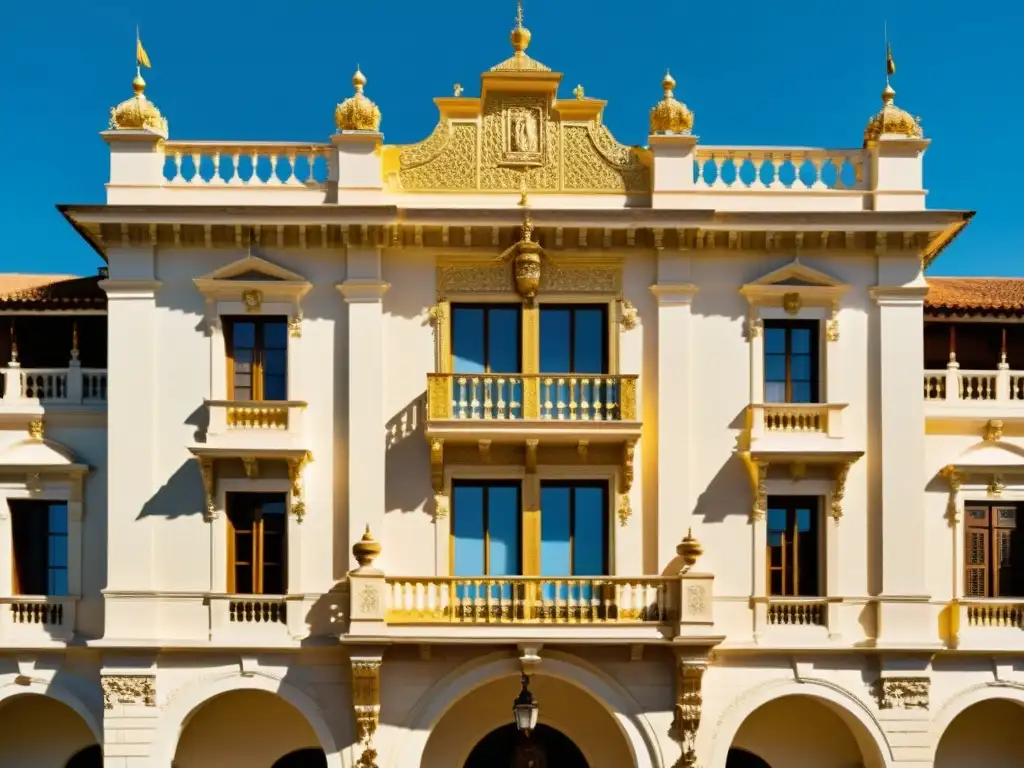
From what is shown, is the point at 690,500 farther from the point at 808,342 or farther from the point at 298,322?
the point at 298,322

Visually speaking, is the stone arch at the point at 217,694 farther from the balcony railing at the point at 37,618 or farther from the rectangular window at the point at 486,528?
the rectangular window at the point at 486,528

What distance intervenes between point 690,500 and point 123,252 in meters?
11.1

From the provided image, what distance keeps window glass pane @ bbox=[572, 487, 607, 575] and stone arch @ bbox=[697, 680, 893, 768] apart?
11.0ft

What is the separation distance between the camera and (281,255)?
73.3ft

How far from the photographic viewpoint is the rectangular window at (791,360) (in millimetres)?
22656

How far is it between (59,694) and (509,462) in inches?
356

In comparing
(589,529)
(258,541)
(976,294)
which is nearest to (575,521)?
(589,529)

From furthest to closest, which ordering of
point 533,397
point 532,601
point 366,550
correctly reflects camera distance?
point 533,397 → point 532,601 → point 366,550

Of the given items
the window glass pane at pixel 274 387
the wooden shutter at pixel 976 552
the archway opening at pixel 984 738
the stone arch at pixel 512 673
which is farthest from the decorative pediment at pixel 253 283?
the archway opening at pixel 984 738

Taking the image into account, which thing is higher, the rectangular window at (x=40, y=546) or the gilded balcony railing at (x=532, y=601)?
the rectangular window at (x=40, y=546)

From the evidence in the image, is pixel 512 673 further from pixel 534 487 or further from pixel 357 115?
pixel 357 115

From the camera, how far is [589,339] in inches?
893

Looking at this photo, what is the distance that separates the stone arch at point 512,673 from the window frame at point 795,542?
336 cm

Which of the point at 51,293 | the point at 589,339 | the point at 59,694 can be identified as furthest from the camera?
the point at 51,293
